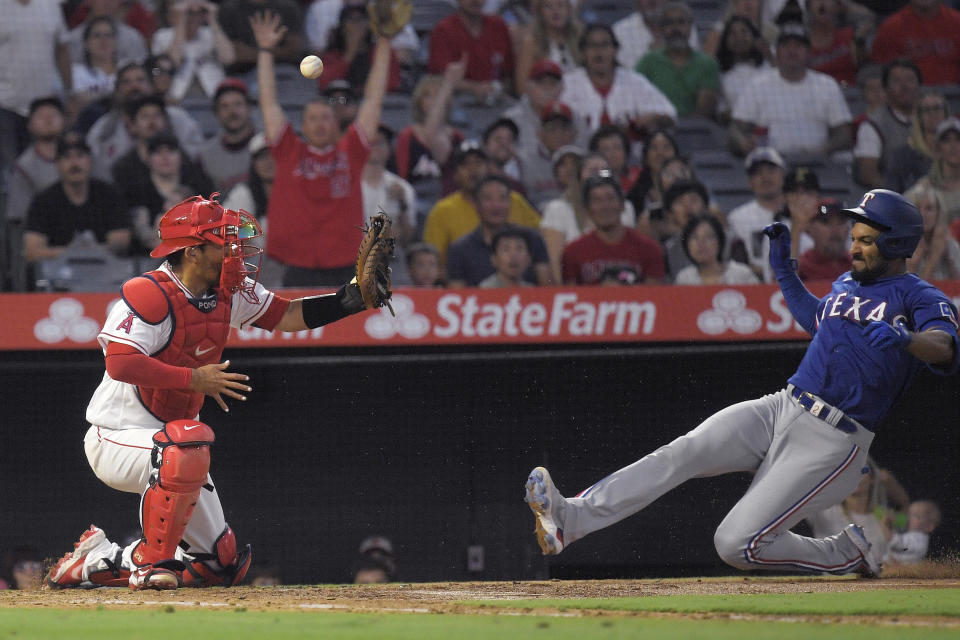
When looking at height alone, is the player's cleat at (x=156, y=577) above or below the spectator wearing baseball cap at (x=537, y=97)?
below

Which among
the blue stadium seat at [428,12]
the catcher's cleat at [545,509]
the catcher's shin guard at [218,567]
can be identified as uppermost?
the blue stadium seat at [428,12]

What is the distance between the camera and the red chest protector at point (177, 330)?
4340mm

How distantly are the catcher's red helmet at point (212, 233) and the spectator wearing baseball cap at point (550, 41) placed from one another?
4.62m

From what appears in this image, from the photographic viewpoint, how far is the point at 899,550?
21.0 ft

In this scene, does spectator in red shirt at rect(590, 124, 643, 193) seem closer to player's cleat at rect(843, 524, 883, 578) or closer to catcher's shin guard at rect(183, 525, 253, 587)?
player's cleat at rect(843, 524, 883, 578)

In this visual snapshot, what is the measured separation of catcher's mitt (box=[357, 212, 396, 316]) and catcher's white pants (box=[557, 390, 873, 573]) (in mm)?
1064

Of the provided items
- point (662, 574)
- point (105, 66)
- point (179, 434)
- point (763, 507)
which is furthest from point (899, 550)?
point (105, 66)

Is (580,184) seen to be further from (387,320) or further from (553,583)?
(553,583)

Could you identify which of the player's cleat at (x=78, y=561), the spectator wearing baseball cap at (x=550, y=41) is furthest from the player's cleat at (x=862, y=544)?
the spectator wearing baseball cap at (x=550, y=41)

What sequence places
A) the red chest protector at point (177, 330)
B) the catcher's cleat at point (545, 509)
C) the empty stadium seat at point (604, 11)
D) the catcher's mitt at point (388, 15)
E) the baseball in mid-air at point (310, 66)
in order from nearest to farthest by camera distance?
the catcher's cleat at point (545, 509) < the red chest protector at point (177, 330) < the baseball in mid-air at point (310, 66) < the catcher's mitt at point (388, 15) < the empty stadium seat at point (604, 11)

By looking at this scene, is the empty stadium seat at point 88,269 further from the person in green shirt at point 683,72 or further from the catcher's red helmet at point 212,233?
the person in green shirt at point 683,72

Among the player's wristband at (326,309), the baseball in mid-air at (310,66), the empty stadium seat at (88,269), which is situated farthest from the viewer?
the empty stadium seat at (88,269)

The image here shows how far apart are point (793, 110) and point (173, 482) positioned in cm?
566

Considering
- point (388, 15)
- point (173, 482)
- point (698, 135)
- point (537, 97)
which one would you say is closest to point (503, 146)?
point (537, 97)
